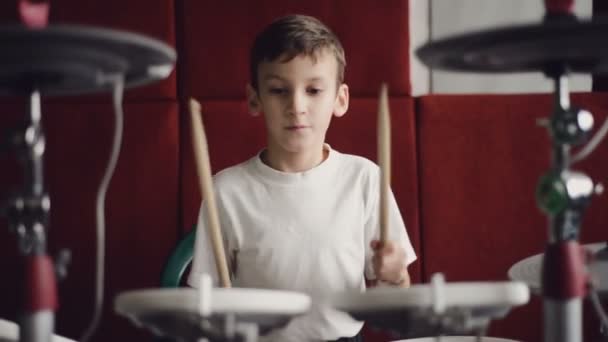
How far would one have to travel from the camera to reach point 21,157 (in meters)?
0.58

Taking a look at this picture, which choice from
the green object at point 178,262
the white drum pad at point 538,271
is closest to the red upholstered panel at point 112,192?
the green object at point 178,262

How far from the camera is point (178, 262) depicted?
1088mm

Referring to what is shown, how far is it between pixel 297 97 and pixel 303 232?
20 centimetres

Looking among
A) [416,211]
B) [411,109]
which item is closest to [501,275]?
[416,211]

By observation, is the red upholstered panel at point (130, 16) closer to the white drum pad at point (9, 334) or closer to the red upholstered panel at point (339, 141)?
the red upholstered panel at point (339, 141)

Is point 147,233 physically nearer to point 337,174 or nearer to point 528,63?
point 337,174

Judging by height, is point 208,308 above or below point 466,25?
below

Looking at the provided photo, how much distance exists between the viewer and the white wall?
4.84 ft

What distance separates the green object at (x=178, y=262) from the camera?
1061mm

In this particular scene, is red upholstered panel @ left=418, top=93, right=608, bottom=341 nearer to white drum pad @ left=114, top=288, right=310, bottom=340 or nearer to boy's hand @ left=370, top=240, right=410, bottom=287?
boy's hand @ left=370, top=240, right=410, bottom=287

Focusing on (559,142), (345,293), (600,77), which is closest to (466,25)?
(600,77)

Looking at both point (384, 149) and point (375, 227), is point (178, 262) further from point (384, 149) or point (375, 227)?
point (384, 149)

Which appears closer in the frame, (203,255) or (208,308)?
Answer: (208,308)

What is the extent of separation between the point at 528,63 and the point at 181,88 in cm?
82
